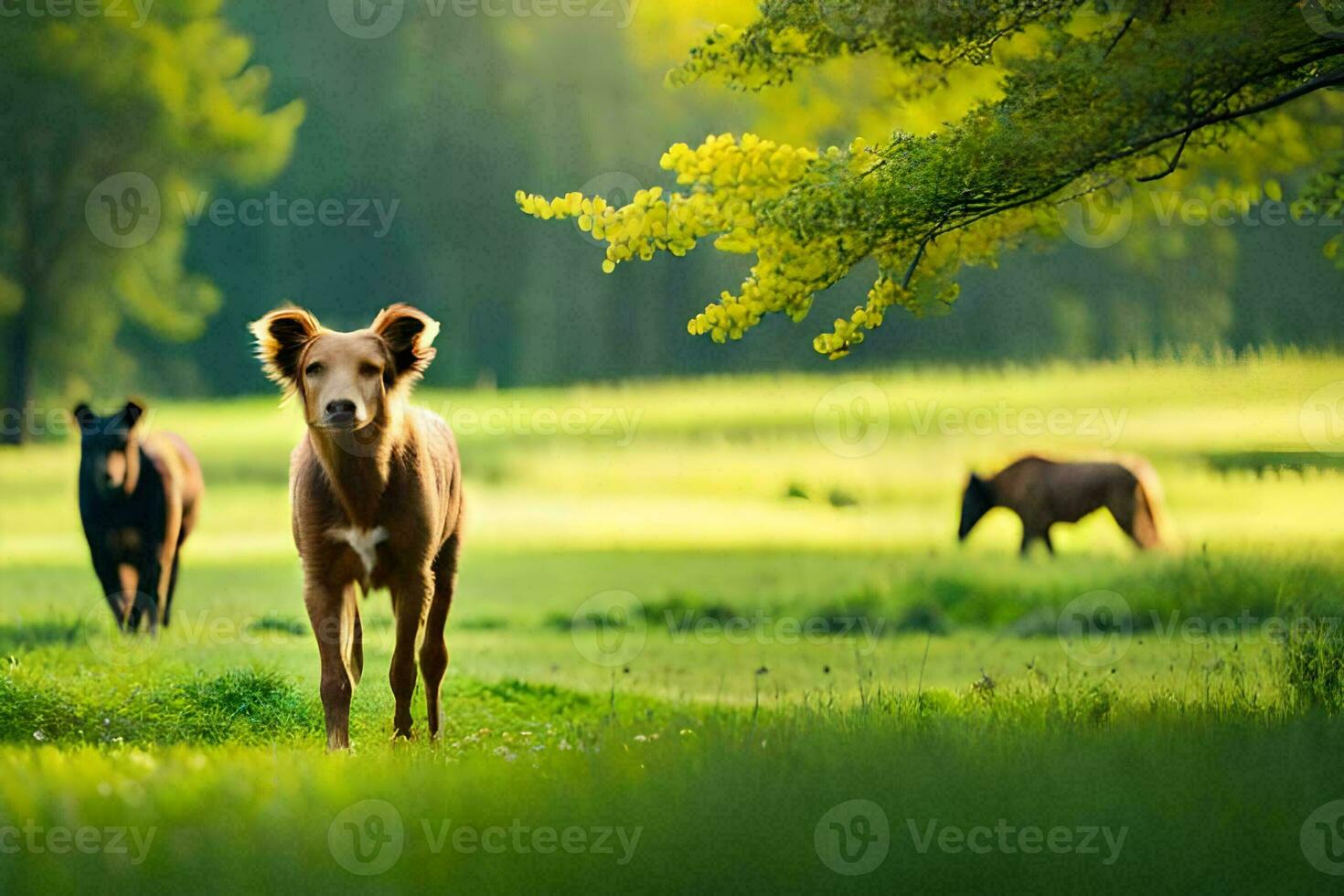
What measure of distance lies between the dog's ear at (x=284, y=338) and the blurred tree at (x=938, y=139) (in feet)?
4.36

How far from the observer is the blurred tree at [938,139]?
254 inches

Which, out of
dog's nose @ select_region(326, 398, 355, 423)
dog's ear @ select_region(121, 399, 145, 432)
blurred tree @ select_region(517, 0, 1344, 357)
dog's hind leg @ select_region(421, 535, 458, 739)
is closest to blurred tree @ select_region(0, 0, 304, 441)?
dog's ear @ select_region(121, 399, 145, 432)

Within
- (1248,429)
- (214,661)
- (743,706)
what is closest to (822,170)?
(743,706)

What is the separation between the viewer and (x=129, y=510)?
1248cm

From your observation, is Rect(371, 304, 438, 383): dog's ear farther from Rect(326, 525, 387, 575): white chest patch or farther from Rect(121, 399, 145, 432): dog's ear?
Rect(121, 399, 145, 432): dog's ear

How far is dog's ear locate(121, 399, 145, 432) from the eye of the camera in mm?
11844

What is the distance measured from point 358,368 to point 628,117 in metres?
14.1

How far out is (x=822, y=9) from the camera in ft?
23.0

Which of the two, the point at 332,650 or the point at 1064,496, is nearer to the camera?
the point at 332,650

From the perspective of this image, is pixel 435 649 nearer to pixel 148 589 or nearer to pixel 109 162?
pixel 148 589

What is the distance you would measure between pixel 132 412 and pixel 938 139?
317 inches

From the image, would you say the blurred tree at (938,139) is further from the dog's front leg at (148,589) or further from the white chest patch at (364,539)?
the dog's front leg at (148,589)

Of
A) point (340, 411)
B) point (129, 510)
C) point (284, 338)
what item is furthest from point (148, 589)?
point (340, 411)

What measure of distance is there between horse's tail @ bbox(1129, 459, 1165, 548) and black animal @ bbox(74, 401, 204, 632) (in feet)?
34.0
